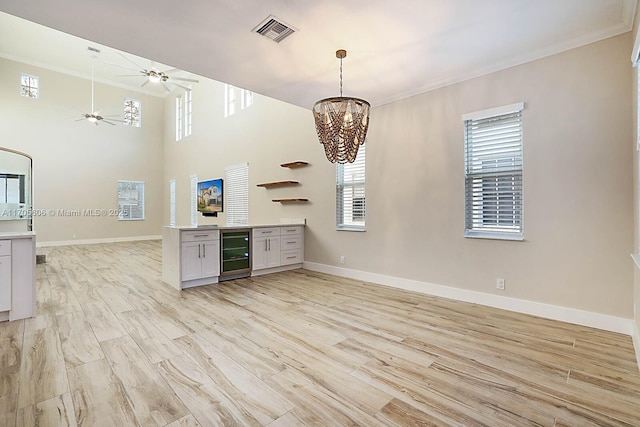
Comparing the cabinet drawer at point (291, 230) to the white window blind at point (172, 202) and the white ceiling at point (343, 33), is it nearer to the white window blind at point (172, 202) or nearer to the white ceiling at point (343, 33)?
the white ceiling at point (343, 33)

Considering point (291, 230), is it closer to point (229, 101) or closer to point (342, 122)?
point (342, 122)

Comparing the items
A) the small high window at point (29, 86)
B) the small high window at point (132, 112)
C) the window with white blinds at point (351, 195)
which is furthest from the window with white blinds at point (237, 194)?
the small high window at point (29, 86)

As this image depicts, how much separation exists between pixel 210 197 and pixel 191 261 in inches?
188

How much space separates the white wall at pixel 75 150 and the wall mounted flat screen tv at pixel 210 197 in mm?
3378

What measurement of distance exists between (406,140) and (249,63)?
7.79 feet

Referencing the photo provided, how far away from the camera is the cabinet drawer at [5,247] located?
3016mm

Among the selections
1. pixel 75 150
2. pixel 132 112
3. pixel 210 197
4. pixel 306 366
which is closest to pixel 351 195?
pixel 306 366

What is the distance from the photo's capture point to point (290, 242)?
5.81 meters

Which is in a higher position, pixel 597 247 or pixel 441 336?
pixel 597 247

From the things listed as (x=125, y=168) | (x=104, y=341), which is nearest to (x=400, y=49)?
(x=104, y=341)

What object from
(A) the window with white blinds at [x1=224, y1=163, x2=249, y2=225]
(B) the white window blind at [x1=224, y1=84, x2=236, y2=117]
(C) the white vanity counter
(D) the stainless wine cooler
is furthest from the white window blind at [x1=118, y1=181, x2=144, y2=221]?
(C) the white vanity counter

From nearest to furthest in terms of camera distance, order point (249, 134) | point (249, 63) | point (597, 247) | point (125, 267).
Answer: point (597, 247) < point (249, 63) < point (125, 267) < point (249, 134)

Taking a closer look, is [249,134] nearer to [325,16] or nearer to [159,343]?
[325,16]

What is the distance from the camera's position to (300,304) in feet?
12.3
